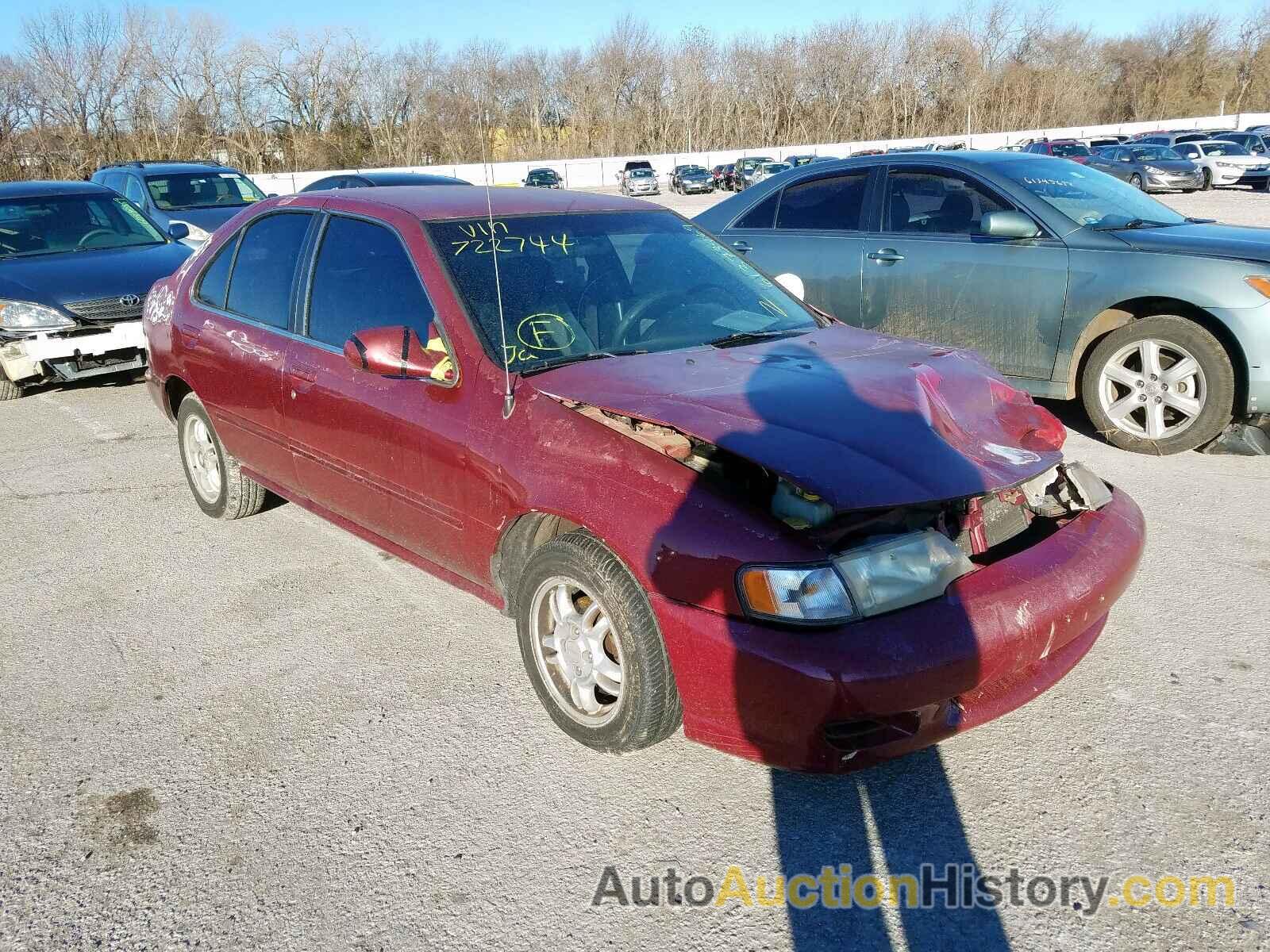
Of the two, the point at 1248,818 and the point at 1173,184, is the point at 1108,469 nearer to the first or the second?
the point at 1248,818

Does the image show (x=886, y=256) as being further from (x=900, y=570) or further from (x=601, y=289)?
(x=900, y=570)

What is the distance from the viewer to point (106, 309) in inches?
306

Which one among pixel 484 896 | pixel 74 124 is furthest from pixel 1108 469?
pixel 74 124

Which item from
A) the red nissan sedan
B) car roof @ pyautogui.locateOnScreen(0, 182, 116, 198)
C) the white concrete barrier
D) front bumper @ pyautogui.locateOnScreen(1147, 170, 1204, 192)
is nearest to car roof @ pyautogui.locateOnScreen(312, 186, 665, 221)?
the red nissan sedan

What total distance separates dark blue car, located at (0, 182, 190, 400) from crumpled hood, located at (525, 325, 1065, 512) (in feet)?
19.4

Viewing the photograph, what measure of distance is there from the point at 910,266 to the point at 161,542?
4.69 metres

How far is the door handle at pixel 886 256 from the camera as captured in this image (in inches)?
250

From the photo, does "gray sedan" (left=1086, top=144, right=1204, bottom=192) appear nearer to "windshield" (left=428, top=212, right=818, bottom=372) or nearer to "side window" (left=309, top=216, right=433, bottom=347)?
→ "windshield" (left=428, top=212, right=818, bottom=372)

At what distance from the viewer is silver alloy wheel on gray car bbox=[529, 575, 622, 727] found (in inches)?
111

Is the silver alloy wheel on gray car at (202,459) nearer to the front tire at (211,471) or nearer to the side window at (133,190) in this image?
the front tire at (211,471)

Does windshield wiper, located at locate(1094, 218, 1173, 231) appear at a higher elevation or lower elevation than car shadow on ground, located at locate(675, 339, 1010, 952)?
higher

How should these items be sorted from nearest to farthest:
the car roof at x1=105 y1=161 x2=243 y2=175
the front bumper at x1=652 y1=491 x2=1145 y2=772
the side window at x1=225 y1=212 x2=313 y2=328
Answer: the front bumper at x1=652 y1=491 x2=1145 y2=772 < the side window at x1=225 y1=212 x2=313 y2=328 < the car roof at x1=105 y1=161 x2=243 y2=175

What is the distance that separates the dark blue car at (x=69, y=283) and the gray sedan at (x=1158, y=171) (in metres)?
26.3

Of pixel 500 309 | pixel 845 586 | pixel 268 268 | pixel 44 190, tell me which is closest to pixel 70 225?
pixel 44 190
